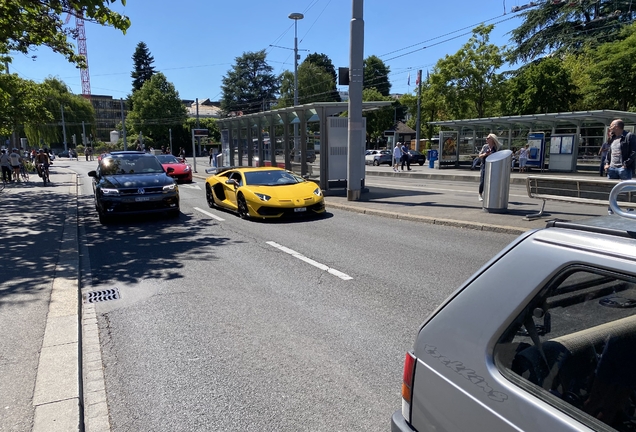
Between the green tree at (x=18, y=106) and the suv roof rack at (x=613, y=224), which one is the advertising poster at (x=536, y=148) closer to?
the suv roof rack at (x=613, y=224)

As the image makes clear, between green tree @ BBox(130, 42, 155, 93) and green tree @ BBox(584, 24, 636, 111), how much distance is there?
272 feet

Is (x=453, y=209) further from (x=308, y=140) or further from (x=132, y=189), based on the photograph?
(x=132, y=189)

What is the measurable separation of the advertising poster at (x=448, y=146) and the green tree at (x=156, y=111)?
192 ft

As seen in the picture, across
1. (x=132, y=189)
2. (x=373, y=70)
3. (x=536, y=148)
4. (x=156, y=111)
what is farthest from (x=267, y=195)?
(x=373, y=70)

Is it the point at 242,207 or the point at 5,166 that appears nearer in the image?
the point at 242,207

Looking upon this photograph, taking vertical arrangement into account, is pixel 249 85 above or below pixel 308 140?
above

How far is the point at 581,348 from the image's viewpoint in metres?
1.50

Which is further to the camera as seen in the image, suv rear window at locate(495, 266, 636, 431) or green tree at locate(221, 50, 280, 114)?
green tree at locate(221, 50, 280, 114)

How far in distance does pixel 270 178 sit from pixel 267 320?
7103 millimetres

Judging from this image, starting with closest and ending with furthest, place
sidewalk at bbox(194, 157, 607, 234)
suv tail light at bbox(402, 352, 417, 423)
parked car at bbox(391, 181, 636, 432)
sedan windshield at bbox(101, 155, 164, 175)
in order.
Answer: parked car at bbox(391, 181, 636, 432)
suv tail light at bbox(402, 352, 417, 423)
sidewalk at bbox(194, 157, 607, 234)
sedan windshield at bbox(101, 155, 164, 175)

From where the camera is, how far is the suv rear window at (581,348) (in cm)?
132

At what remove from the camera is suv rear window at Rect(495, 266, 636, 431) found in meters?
1.32

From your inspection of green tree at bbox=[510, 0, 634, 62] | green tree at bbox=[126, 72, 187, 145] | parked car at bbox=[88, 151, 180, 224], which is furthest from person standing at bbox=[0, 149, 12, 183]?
green tree at bbox=[126, 72, 187, 145]

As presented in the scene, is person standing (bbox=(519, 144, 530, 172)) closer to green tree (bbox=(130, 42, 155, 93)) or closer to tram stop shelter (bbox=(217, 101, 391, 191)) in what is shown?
tram stop shelter (bbox=(217, 101, 391, 191))
